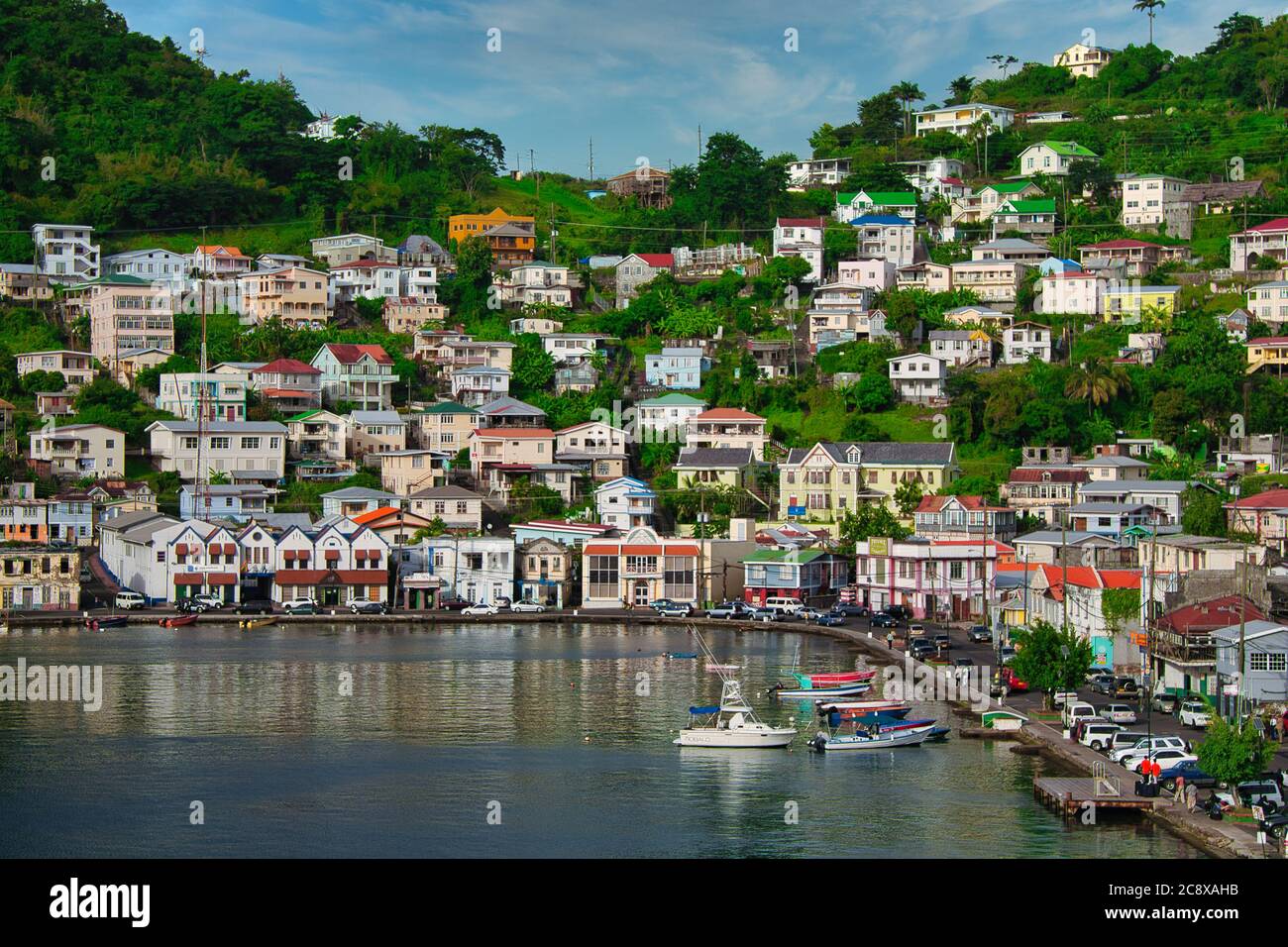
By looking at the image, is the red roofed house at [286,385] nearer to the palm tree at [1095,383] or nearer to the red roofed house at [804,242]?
the red roofed house at [804,242]

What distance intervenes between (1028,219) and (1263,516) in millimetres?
31674

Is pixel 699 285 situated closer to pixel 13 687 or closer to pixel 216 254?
pixel 216 254

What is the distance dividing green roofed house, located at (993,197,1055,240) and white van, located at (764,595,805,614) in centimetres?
3198

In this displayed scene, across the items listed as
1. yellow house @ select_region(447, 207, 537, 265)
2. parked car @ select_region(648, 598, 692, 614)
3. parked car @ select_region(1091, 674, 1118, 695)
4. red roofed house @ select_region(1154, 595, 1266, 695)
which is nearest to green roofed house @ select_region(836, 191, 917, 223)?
yellow house @ select_region(447, 207, 537, 265)

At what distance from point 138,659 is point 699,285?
3837cm

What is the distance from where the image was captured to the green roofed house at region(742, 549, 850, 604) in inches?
1960

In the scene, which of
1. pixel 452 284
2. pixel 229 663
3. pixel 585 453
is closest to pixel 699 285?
pixel 452 284

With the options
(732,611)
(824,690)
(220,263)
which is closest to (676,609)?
(732,611)

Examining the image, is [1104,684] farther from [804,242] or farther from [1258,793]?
[804,242]

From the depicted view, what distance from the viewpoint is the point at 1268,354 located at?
5944 cm

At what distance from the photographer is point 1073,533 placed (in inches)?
1940

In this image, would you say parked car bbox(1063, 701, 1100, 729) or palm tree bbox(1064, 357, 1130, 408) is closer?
parked car bbox(1063, 701, 1100, 729)

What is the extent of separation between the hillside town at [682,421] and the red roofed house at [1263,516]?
12cm

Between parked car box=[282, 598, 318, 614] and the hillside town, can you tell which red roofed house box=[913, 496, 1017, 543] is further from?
parked car box=[282, 598, 318, 614]
